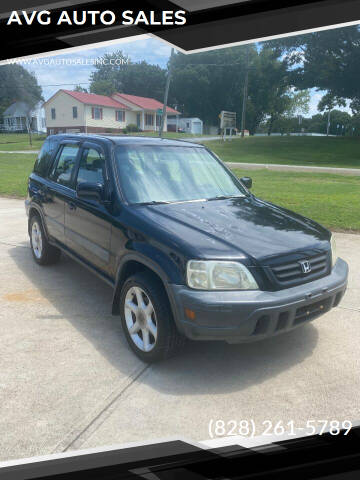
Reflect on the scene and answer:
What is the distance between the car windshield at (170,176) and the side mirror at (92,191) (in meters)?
0.22

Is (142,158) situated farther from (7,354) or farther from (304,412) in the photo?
(304,412)

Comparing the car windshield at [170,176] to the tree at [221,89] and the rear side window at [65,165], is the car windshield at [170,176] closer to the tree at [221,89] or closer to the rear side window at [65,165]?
the rear side window at [65,165]

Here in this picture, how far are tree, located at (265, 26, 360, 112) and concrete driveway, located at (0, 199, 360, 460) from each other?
39091mm

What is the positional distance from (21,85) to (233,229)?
62664 mm

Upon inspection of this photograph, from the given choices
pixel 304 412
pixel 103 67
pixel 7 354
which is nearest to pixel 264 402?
pixel 304 412

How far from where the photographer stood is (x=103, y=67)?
287 ft

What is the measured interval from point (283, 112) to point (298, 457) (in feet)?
275

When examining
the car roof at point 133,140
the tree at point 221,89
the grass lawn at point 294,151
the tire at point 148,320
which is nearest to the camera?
the tire at point 148,320

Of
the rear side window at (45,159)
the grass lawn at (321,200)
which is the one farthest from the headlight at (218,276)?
the grass lawn at (321,200)

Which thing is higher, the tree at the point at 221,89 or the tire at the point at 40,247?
the tree at the point at 221,89

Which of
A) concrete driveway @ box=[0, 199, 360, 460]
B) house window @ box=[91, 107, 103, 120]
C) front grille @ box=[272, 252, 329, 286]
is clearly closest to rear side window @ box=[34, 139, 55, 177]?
concrete driveway @ box=[0, 199, 360, 460]

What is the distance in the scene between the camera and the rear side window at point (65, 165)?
16.0ft

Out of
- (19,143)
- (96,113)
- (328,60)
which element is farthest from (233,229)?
Answer: (96,113)

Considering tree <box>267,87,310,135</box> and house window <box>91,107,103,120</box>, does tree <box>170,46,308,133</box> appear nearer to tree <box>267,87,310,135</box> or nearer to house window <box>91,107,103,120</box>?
tree <box>267,87,310,135</box>
